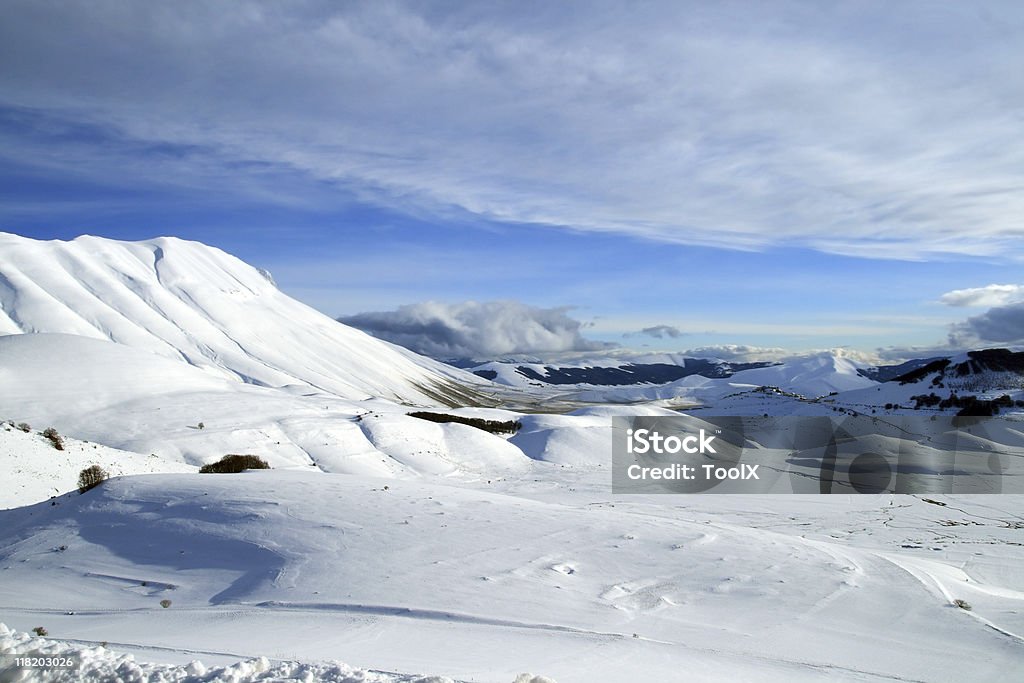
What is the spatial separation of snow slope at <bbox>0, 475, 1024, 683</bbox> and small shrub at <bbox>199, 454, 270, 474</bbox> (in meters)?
8.93

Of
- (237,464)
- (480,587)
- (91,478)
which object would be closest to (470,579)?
(480,587)

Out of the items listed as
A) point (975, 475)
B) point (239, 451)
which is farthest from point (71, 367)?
point (975, 475)

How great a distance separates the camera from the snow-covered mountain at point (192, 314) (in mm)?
96188

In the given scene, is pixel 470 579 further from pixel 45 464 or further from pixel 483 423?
pixel 483 423

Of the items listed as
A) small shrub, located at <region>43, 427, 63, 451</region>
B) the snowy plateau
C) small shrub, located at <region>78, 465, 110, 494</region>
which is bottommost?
the snowy plateau

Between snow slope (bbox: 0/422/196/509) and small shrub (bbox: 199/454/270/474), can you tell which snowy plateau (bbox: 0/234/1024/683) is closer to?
snow slope (bbox: 0/422/196/509)

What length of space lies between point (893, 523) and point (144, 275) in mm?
139420

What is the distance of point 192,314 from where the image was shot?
124 metres

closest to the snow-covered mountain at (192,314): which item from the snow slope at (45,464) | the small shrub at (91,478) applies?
the snow slope at (45,464)

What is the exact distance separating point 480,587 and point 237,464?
717 inches

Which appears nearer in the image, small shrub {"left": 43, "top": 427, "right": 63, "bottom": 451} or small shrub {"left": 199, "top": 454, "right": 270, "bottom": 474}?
small shrub {"left": 43, "top": 427, "right": 63, "bottom": 451}

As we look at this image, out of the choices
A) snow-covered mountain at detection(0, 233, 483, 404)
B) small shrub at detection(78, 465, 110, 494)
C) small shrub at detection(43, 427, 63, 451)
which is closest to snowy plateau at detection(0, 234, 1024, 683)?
small shrub at detection(43, 427, 63, 451)

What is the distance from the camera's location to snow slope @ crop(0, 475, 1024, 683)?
8.11 meters

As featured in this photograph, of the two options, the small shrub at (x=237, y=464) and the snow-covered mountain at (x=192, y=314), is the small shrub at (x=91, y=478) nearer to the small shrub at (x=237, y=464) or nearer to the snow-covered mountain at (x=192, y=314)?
the small shrub at (x=237, y=464)
